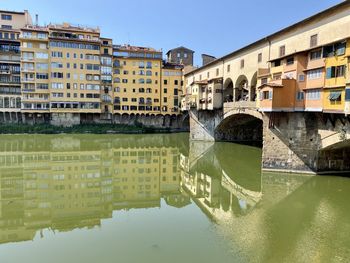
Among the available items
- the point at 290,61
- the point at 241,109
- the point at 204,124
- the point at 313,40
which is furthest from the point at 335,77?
the point at 204,124

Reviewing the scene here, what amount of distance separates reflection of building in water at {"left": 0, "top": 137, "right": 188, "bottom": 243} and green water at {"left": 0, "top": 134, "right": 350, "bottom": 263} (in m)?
0.07

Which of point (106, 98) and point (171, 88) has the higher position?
point (171, 88)

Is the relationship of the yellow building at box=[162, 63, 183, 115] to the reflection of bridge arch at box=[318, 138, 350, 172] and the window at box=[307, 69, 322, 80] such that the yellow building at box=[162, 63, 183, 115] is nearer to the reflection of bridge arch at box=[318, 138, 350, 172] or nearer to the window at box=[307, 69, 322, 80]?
the reflection of bridge arch at box=[318, 138, 350, 172]

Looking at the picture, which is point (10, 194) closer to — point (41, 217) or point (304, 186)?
point (41, 217)

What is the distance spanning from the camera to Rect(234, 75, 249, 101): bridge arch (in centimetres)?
3189

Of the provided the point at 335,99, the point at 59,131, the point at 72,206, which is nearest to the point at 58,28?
the point at 59,131

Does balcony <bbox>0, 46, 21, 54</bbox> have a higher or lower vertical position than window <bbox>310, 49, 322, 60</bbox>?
higher

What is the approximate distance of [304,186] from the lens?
58.3 feet

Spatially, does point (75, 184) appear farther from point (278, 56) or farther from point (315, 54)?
point (278, 56)

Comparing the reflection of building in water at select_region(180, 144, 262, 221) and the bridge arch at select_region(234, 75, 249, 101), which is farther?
the bridge arch at select_region(234, 75, 249, 101)

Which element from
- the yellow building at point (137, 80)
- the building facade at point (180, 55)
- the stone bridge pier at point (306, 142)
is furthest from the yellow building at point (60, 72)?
the stone bridge pier at point (306, 142)

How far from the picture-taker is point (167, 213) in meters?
14.4

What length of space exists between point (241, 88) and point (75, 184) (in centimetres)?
2241

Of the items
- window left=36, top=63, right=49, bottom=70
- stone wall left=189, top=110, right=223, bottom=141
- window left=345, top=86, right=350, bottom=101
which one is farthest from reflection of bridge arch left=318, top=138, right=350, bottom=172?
window left=36, top=63, right=49, bottom=70
